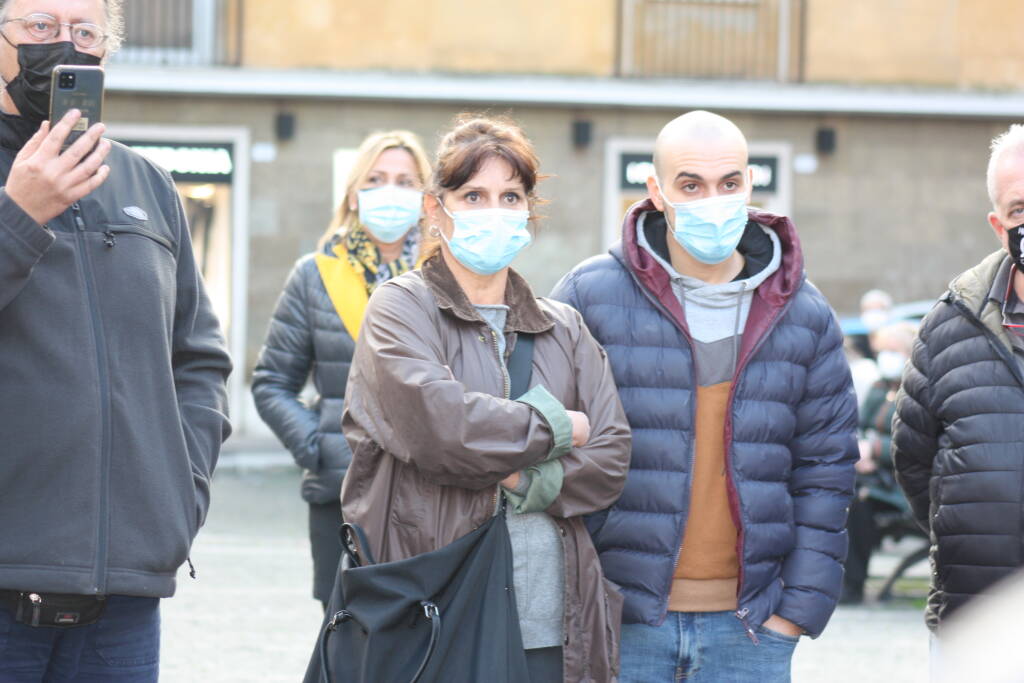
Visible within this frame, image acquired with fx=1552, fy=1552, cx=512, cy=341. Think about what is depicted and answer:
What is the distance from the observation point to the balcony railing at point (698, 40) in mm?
20812

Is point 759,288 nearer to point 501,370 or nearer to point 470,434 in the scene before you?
point 501,370

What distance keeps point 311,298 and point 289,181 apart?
14207 mm

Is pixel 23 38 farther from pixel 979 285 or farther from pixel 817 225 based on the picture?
pixel 817 225

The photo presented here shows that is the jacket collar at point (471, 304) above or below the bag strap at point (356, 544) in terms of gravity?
above

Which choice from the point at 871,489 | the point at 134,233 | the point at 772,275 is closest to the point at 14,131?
the point at 134,233

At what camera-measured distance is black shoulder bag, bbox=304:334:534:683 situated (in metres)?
3.60

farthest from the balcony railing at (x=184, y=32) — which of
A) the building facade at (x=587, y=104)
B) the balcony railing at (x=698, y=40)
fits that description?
the balcony railing at (x=698, y=40)

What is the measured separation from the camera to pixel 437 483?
375 cm

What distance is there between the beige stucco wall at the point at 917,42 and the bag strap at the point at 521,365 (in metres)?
17.8

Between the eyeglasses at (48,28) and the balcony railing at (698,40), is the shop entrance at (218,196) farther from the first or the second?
the eyeglasses at (48,28)

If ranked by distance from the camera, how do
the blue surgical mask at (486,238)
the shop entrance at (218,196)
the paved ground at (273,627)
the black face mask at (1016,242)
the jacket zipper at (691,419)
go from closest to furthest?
1. the blue surgical mask at (486,238)
2. the jacket zipper at (691,419)
3. the black face mask at (1016,242)
4. the paved ground at (273,627)
5. the shop entrance at (218,196)

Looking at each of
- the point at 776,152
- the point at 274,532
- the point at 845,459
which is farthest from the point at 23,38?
the point at 776,152

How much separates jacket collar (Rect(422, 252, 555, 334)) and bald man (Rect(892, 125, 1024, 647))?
1.22 metres

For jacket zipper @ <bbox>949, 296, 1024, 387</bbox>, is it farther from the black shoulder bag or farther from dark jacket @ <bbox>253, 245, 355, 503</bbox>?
dark jacket @ <bbox>253, 245, 355, 503</bbox>
